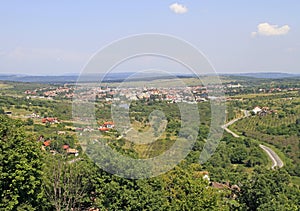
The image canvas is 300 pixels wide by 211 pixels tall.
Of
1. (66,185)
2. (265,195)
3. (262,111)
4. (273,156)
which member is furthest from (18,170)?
(262,111)

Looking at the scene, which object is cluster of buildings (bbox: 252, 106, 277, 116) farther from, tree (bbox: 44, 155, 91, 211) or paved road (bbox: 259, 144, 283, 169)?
tree (bbox: 44, 155, 91, 211)

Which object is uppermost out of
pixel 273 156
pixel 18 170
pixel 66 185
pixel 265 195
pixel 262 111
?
pixel 18 170

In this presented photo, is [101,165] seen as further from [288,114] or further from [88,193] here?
[288,114]

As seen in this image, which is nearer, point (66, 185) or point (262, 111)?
point (66, 185)

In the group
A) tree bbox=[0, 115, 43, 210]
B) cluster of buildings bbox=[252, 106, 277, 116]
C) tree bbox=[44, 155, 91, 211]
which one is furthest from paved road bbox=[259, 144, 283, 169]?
tree bbox=[0, 115, 43, 210]

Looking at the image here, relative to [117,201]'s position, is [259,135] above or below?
below

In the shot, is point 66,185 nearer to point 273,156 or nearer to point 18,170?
point 18,170

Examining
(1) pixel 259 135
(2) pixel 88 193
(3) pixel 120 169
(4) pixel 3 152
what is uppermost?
(4) pixel 3 152

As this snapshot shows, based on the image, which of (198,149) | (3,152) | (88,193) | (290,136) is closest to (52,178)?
(88,193)

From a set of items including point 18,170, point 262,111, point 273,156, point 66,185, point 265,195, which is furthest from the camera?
point 262,111
